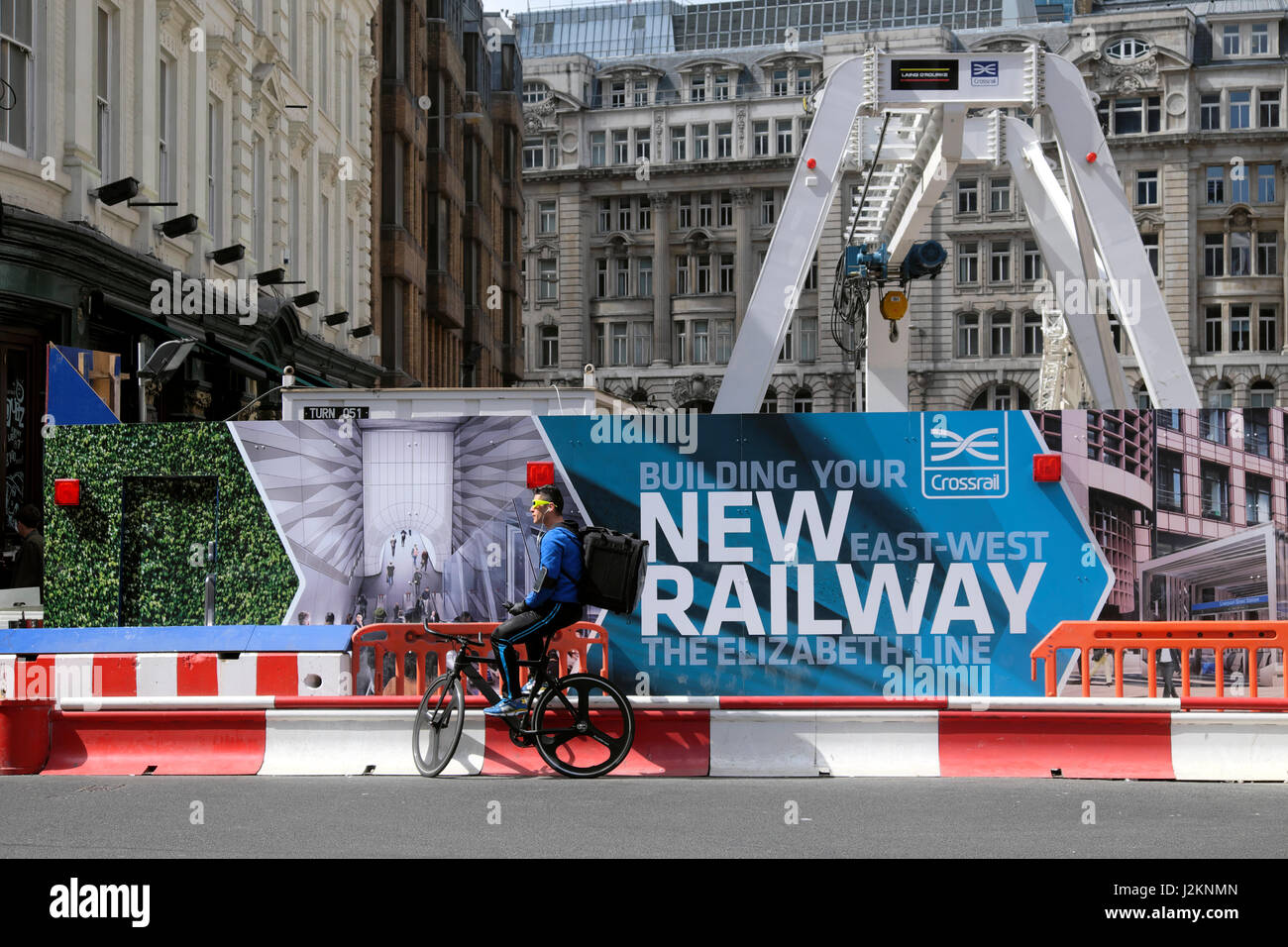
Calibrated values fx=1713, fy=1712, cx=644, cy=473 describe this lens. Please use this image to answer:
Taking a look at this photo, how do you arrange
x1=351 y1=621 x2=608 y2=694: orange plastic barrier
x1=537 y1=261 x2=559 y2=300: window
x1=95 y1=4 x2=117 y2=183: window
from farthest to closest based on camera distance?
x1=537 y1=261 x2=559 y2=300: window, x1=95 y1=4 x2=117 y2=183: window, x1=351 y1=621 x2=608 y2=694: orange plastic barrier

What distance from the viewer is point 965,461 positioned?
12.9 meters

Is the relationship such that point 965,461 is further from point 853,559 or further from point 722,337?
point 722,337

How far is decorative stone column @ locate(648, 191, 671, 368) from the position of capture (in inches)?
3553

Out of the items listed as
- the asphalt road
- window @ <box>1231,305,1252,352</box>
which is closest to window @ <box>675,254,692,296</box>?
window @ <box>1231,305,1252,352</box>

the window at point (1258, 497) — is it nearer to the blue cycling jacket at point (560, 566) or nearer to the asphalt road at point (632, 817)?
Result: the asphalt road at point (632, 817)

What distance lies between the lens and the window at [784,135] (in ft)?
290

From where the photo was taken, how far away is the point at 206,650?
12289mm

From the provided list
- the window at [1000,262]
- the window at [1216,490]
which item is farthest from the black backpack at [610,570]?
the window at [1000,262]

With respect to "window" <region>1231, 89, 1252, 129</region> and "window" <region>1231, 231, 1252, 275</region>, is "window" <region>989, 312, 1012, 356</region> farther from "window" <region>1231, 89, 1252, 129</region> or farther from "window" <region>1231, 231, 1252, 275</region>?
"window" <region>1231, 89, 1252, 129</region>

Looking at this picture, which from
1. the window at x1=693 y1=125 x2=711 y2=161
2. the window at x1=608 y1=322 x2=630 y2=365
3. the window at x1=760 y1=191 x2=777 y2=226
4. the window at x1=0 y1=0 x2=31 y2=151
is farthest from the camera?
the window at x1=608 y1=322 x2=630 y2=365

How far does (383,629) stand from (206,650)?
1.27 meters

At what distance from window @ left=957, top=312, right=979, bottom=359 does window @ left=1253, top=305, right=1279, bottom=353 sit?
12863 mm

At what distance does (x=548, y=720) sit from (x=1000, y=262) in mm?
74402
